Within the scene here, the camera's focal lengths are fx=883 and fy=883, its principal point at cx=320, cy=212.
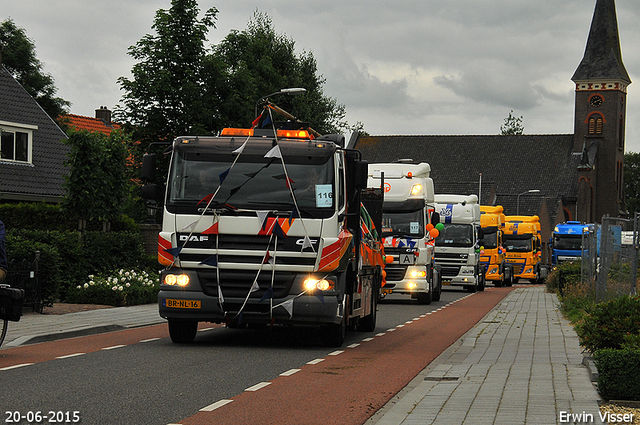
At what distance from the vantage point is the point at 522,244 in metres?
50.0

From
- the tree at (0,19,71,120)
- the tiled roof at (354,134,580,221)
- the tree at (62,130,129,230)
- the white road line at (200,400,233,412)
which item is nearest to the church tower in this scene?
the tiled roof at (354,134,580,221)

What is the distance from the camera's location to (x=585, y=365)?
10719 mm

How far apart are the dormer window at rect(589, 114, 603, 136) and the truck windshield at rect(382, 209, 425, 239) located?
69.4m

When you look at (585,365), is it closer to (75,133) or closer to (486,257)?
(75,133)

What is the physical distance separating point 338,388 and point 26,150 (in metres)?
28.8

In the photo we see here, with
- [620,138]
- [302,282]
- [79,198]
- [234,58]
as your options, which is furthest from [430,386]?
[620,138]

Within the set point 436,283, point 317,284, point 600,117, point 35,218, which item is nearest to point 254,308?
point 317,284

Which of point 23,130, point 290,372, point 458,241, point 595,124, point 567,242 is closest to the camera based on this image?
point 290,372

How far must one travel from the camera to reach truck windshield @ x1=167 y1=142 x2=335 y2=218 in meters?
12.4

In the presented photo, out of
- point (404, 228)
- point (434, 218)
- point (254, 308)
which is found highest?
point (434, 218)

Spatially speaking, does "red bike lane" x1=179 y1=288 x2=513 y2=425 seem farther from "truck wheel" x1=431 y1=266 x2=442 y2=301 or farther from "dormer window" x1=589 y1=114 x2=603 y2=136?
"dormer window" x1=589 y1=114 x2=603 y2=136

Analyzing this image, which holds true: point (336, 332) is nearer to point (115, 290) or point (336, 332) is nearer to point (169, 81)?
point (115, 290)

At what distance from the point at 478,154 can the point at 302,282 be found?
85111mm

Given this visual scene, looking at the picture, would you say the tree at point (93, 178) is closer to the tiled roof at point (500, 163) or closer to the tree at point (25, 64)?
the tree at point (25, 64)
